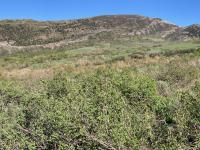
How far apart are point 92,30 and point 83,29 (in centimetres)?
156

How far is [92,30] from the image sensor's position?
217ft

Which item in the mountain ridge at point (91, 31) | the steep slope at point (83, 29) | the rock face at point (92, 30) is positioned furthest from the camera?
the steep slope at point (83, 29)

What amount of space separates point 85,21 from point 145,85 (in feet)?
210

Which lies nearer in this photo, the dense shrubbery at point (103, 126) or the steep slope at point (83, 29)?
the dense shrubbery at point (103, 126)

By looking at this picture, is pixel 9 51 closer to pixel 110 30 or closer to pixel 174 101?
pixel 110 30

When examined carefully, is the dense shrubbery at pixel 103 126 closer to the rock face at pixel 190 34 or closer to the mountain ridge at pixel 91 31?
the rock face at pixel 190 34

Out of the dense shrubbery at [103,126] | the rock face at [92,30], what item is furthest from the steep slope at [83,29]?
the dense shrubbery at [103,126]

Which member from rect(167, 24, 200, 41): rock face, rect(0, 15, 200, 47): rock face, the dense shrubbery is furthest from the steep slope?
the dense shrubbery

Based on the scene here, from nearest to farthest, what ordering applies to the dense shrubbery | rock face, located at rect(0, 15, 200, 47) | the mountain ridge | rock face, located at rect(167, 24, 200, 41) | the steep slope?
the dense shrubbery
rock face, located at rect(167, 24, 200, 41)
the mountain ridge
rock face, located at rect(0, 15, 200, 47)
the steep slope

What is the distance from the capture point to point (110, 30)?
6488 centimetres

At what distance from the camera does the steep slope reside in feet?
198

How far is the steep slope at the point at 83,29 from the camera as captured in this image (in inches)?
2379

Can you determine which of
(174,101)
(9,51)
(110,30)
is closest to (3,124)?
(174,101)

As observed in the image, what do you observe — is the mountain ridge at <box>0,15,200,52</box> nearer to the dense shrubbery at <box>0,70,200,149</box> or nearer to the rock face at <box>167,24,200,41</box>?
the rock face at <box>167,24,200,41</box>
